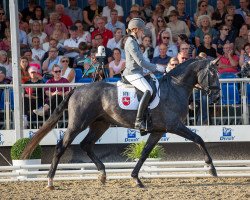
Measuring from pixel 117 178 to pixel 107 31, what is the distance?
227 inches

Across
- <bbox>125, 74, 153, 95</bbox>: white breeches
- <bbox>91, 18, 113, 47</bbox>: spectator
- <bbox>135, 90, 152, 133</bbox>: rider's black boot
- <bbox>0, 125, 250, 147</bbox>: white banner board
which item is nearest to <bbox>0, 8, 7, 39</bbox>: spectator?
<bbox>91, 18, 113, 47</bbox>: spectator

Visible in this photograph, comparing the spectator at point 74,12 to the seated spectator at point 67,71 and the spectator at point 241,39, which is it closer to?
the seated spectator at point 67,71

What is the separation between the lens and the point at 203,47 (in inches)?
810

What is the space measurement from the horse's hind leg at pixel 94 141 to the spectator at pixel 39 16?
6.69 m

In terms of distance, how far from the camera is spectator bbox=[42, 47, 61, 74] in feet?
66.8

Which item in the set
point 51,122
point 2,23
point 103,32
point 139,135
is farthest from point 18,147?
point 2,23

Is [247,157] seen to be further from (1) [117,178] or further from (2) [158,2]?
(2) [158,2]

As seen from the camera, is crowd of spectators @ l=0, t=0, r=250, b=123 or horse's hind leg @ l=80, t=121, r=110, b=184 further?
crowd of spectators @ l=0, t=0, r=250, b=123

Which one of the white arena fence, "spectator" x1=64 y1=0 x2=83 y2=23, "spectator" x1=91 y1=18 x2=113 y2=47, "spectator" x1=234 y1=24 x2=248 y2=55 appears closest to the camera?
the white arena fence

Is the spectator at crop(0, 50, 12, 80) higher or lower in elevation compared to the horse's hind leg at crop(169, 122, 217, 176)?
higher

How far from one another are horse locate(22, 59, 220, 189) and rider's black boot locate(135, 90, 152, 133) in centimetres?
15

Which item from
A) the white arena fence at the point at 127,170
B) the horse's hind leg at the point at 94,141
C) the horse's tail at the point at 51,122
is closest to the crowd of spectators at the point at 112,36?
the white arena fence at the point at 127,170

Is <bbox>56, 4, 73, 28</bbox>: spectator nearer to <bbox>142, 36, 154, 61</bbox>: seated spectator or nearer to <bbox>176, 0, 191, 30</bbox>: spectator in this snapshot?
<bbox>176, 0, 191, 30</bbox>: spectator

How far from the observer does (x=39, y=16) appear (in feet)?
74.0
